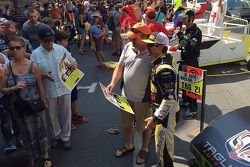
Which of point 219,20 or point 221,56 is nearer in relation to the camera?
point 221,56

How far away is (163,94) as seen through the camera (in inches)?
134

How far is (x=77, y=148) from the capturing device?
16.3 ft

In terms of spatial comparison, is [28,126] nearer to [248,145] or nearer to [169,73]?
[169,73]

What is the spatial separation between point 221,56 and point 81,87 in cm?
406

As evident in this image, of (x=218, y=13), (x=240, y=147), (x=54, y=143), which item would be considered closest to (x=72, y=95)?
(x=54, y=143)

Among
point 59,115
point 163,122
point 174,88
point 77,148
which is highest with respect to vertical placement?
point 174,88

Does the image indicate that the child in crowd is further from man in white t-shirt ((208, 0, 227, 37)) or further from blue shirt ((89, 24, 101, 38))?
man in white t-shirt ((208, 0, 227, 37))

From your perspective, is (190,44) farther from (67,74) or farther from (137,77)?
(67,74)

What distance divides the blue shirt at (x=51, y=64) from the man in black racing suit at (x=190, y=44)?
2.30 m

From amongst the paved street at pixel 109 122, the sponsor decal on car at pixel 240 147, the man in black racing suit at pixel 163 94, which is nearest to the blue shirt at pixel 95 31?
the paved street at pixel 109 122

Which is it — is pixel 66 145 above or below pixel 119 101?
below

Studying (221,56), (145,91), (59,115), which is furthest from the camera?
(221,56)

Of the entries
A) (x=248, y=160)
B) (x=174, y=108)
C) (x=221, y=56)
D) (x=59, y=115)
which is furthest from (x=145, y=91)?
(x=221, y=56)

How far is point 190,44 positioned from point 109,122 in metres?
2.14
